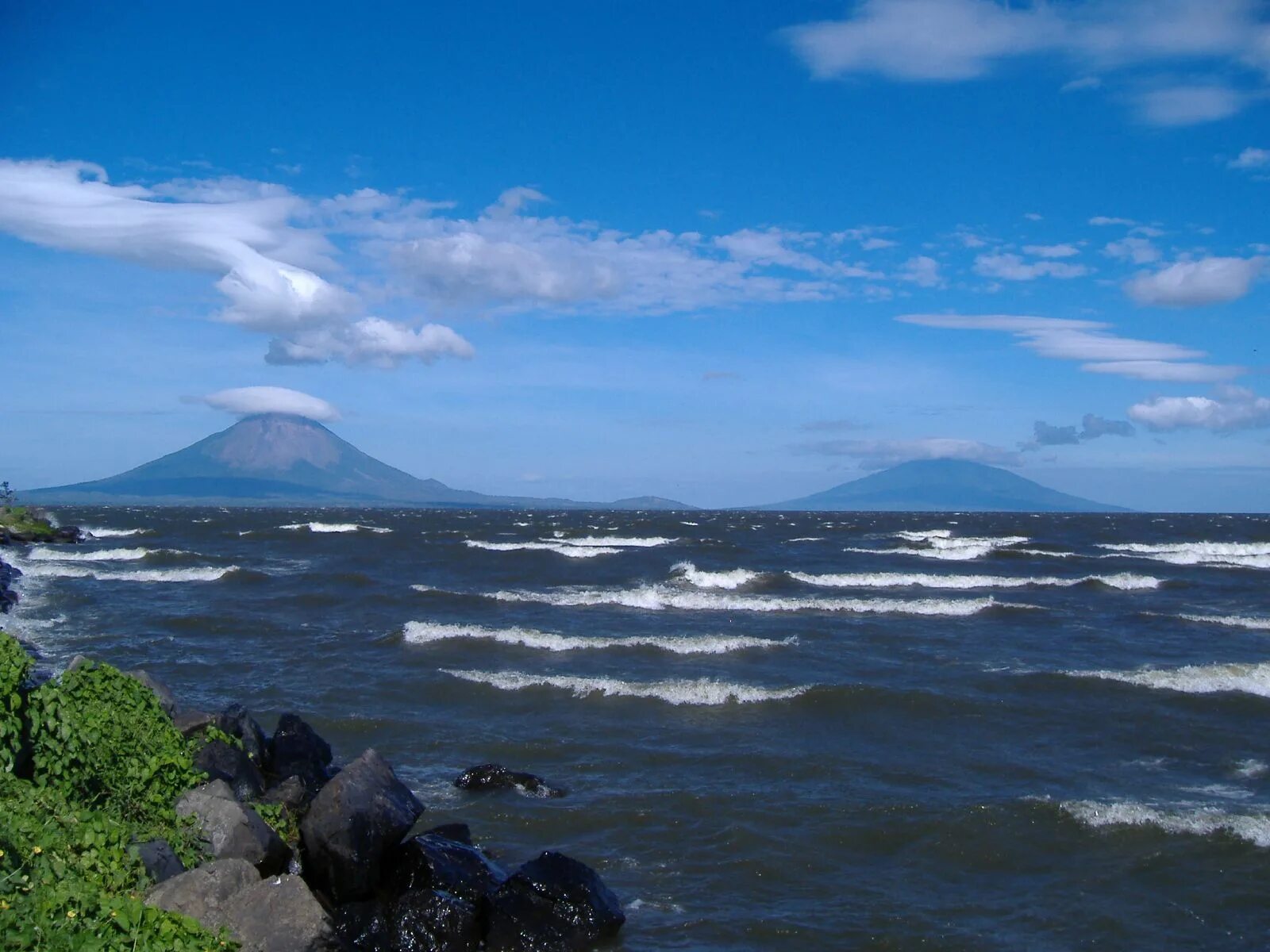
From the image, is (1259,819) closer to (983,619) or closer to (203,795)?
(203,795)

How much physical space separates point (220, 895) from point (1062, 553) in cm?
5319

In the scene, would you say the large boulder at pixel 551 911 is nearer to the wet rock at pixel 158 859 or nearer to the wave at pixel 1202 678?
the wet rock at pixel 158 859

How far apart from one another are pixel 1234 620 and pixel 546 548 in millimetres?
33285

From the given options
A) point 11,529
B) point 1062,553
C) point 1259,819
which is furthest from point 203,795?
point 11,529

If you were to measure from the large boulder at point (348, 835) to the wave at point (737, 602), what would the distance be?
65.2 ft

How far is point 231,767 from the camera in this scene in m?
9.92

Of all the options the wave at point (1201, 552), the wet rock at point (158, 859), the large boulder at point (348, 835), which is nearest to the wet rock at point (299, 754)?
the large boulder at point (348, 835)

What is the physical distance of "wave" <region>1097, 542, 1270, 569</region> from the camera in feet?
162

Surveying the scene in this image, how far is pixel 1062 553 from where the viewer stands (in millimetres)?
53125

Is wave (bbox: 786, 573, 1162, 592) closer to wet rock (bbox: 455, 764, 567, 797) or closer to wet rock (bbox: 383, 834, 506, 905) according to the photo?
wet rock (bbox: 455, 764, 567, 797)

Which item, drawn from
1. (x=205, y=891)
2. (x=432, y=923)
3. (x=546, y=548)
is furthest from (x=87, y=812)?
(x=546, y=548)

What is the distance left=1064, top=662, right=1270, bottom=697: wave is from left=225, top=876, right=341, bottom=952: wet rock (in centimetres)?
1569

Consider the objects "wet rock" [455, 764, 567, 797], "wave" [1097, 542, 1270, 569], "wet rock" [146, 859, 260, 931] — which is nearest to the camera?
"wet rock" [146, 859, 260, 931]

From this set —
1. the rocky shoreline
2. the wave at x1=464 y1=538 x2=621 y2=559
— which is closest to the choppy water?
the rocky shoreline
